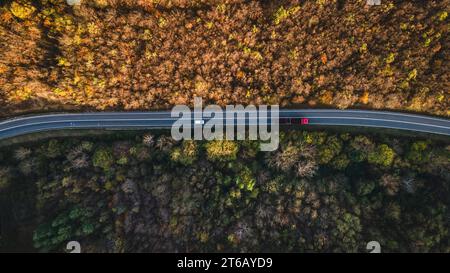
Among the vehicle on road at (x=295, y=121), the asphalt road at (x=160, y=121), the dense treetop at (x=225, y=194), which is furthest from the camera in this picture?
the vehicle on road at (x=295, y=121)

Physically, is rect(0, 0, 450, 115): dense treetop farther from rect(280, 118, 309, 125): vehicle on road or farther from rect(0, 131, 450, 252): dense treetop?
rect(0, 131, 450, 252): dense treetop

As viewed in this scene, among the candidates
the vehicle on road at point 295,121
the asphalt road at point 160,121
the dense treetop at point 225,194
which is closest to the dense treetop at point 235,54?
the asphalt road at point 160,121

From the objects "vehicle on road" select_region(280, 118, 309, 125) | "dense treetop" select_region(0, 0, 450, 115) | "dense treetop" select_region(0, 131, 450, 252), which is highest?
"dense treetop" select_region(0, 0, 450, 115)

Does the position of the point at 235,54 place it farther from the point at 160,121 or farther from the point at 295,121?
the point at 160,121

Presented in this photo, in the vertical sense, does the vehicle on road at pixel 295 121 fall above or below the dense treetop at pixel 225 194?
above

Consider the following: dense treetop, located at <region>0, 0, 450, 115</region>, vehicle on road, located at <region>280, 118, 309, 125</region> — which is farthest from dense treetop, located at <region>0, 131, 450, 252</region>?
dense treetop, located at <region>0, 0, 450, 115</region>

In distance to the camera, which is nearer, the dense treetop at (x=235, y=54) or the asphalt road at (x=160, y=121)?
the dense treetop at (x=235, y=54)

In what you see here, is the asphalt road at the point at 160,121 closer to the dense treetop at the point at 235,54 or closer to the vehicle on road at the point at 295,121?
the vehicle on road at the point at 295,121

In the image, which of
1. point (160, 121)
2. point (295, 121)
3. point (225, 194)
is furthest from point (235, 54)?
point (225, 194)
